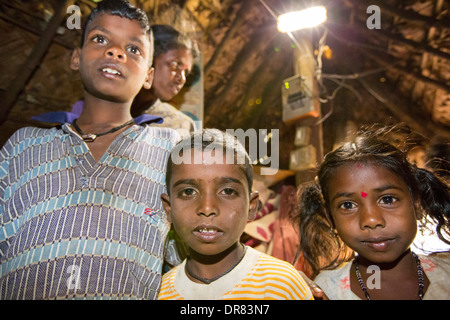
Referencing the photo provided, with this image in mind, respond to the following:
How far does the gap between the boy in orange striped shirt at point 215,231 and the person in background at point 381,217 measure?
37cm

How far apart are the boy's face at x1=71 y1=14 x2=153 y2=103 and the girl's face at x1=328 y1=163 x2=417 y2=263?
4.00ft

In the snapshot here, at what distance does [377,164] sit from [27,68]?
320 cm

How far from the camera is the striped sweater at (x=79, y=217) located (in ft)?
3.63

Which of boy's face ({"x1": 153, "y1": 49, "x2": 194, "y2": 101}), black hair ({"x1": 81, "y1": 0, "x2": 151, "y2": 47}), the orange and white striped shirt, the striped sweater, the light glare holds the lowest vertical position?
the orange and white striped shirt

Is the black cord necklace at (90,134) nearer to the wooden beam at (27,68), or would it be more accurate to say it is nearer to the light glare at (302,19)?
the wooden beam at (27,68)

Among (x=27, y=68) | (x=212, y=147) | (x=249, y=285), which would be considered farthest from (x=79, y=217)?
(x=27, y=68)

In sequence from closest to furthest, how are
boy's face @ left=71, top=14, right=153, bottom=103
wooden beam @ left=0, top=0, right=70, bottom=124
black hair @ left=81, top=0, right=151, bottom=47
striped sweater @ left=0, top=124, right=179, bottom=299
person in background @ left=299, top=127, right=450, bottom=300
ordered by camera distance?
striped sweater @ left=0, top=124, right=179, bottom=299, person in background @ left=299, top=127, right=450, bottom=300, boy's face @ left=71, top=14, right=153, bottom=103, black hair @ left=81, top=0, right=151, bottom=47, wooden beam @ left=0, top=0, right=70, bottom=124

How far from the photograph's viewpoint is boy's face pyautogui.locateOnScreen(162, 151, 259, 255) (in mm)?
1272

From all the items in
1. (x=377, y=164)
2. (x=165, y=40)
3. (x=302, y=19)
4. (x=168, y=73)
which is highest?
(x=302, y=19)

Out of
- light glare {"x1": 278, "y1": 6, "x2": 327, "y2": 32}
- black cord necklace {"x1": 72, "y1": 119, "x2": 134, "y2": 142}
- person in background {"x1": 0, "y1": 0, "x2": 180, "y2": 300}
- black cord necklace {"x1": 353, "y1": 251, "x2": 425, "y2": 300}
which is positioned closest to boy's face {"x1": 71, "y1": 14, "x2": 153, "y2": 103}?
person in background {"x1": 0, "y1": 0, "x2": 180, "y2": 300}

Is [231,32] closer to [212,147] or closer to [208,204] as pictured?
[212,147]

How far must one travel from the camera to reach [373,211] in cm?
134

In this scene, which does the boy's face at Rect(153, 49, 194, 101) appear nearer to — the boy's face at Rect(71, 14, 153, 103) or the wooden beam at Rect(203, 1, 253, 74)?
the boy's face at Rect(71, 14, 153, 103)
